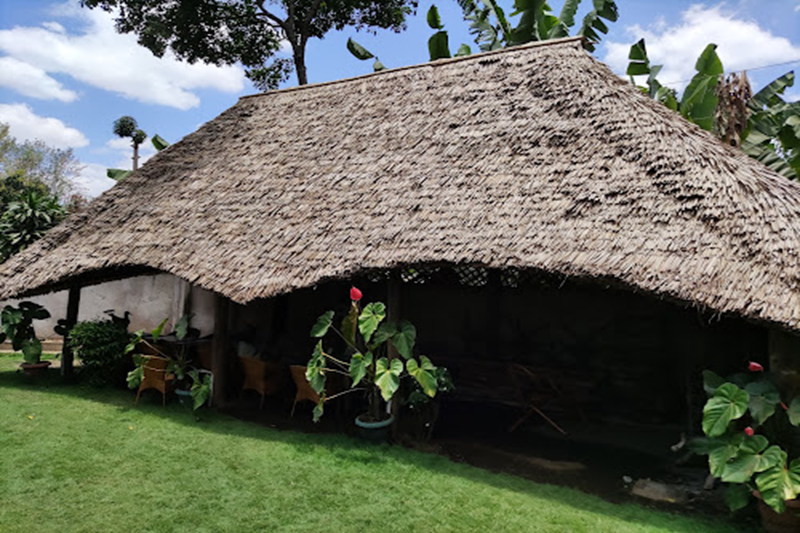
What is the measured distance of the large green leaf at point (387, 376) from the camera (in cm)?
545

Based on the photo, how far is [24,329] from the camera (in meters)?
8.03

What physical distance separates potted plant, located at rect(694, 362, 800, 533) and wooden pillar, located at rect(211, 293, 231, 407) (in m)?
5.38

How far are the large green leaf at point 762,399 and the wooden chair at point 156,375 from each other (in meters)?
6.22

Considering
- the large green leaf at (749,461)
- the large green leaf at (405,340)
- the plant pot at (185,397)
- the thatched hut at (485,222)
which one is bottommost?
the plant pot at (185,397)

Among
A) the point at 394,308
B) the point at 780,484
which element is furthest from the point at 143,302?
the point at 780,484

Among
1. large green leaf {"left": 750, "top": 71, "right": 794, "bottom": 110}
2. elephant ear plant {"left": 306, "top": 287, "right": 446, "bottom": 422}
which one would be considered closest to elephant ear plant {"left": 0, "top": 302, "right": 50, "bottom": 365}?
elephant ear plant {"left": 306, "top": 287, "right": 446, "bottom": 422}

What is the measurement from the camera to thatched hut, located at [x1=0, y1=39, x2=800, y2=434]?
4.95 meters

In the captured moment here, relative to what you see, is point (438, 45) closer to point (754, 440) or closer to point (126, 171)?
point (126, 171)

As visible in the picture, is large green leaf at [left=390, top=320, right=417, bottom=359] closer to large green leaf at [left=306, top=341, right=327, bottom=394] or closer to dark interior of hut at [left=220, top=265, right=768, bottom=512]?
dark interior of hut at [left=220, top=265, right=768, bottom=512]

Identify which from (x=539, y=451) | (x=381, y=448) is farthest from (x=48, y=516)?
(x=539, y=451)

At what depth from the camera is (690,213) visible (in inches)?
200

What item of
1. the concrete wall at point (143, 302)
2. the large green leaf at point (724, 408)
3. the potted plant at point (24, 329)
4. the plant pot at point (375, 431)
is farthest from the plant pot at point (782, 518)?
the potted plant at point (24, 329)

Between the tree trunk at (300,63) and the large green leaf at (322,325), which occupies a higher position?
the tree trunk at (300,63)

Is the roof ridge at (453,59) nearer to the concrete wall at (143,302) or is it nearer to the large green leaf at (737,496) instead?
the concrete wall at (143,302)
